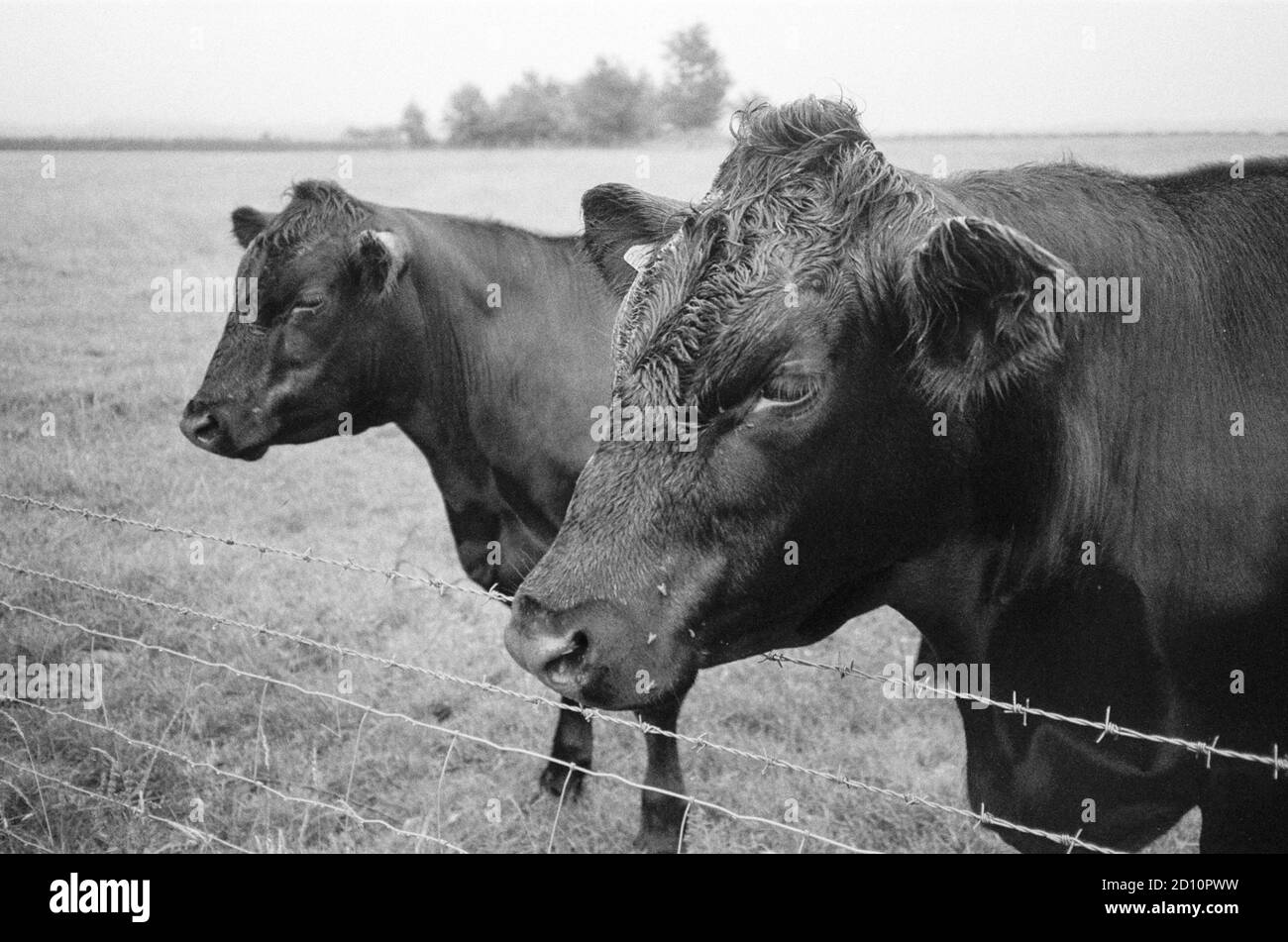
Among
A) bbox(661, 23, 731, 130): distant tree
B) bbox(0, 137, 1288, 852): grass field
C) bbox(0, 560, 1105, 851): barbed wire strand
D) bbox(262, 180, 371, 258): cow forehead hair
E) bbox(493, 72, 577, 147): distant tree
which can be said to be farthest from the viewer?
bbox(493, 72, 577, 147): distant tree

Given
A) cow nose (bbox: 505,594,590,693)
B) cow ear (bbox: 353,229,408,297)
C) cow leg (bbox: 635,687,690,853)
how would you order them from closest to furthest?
cow nose (bbox: 505,594,590,693) < cow leg (bbox: 635,687,690,853) < cow ear (bbox: 353,229,408,297)

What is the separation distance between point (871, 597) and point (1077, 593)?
0.46 meters

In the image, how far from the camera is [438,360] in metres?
4.60

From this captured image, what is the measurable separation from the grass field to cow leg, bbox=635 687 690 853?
129mm

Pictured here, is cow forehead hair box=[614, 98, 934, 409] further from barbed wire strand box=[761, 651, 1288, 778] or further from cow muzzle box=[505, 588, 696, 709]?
barbed wire strand box=[761, 651, 1288, 778]

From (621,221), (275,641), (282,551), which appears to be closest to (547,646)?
(282,551)

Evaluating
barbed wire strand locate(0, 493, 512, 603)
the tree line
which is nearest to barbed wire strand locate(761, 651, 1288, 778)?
barbed wire strand locate(0, 493, 512, 603)

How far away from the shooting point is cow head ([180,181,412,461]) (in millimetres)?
4363

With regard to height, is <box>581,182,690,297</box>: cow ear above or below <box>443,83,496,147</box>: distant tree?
below

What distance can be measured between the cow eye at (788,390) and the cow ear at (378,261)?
285 cm

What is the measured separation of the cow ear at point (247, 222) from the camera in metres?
4.98

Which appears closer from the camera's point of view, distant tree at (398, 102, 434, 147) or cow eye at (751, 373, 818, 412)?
cow eye at (751, 373, 818, 412)

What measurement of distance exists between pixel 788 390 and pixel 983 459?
1.64ft

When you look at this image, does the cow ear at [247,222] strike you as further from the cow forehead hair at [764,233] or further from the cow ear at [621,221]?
the cow forehead hair at [764,233]
